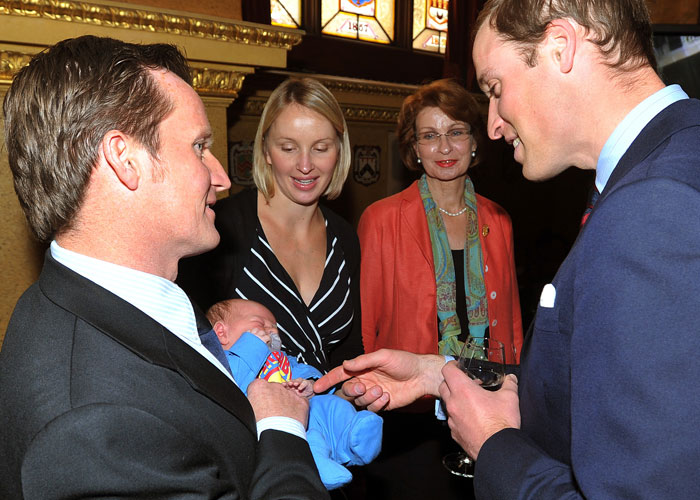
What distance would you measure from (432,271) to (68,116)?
7.81 feet

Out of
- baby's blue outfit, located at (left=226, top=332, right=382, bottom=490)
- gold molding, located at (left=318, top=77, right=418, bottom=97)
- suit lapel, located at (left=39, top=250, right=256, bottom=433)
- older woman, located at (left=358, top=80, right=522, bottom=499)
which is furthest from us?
gold molding, located at (left=318, top=77, right=418, bottom=97)

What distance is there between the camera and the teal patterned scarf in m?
3.15

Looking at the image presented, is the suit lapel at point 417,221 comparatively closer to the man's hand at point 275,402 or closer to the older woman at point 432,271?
the older woman at point 432,271

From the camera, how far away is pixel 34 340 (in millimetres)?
1068

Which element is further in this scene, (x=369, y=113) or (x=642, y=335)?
(x=369, y=113)

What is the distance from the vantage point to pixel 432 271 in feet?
10.6

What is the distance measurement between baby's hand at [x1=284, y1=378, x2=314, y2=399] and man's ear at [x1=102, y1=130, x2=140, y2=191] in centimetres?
96

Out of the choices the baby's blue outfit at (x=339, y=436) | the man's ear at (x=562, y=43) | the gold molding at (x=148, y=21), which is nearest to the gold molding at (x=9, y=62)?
the gold molding at (x=148, y=21)

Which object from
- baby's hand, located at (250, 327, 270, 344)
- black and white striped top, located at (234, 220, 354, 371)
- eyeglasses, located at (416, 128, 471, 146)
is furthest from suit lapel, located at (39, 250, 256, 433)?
eyeglasses, located at (416, 128, 471, 146)

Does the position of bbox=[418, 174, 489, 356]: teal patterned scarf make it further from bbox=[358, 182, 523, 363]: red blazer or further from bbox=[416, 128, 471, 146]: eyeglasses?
bbox=[416, 128, 471, 146]: eyeglasses

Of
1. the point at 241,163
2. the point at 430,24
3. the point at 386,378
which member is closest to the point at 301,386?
the point at 386,378

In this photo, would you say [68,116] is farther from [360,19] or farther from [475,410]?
[360,19]

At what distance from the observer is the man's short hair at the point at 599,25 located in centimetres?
125

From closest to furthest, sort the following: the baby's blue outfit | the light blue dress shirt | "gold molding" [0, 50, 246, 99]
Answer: the light blue dress shirt
the baby's blue outfit
"gold molding" [0, 50, 246, 99]
